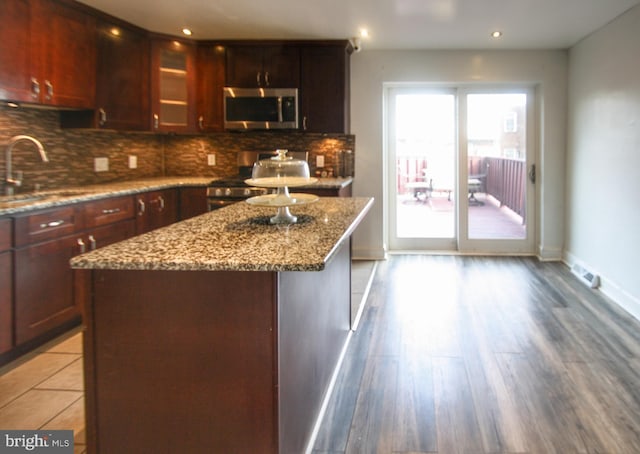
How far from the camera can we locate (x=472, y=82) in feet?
17.5

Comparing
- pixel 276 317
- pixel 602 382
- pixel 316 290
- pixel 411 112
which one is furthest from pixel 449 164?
pixel 276 317

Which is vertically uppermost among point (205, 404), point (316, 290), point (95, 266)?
point (95, 266)

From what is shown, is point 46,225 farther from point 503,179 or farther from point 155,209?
point 503,179

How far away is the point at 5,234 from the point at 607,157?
443 centimetres

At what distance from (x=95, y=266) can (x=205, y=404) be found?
53cm

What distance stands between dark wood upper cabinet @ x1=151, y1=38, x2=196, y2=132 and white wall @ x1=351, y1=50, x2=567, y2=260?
5.62 ft

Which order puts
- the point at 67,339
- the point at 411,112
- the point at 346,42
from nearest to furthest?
the point at 67,339, the point at 346,42, the point at 411,112

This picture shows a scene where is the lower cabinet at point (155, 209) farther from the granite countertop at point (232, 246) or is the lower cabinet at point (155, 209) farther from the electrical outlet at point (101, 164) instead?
the granite countertop at point (232, 246)

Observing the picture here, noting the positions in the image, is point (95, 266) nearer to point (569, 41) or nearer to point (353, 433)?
point (353, 433)

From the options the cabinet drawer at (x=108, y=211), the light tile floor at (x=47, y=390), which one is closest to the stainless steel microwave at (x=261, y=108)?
the cabinet drawer at (x=108, y=211)

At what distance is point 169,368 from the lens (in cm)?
152

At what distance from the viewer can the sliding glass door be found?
555 centimetres

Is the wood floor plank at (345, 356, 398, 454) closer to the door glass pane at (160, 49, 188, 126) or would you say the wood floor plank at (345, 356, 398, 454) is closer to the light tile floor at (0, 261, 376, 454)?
the light tile floor at (0, 261, 376, 454)

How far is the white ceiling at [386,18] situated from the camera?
3.69 m
